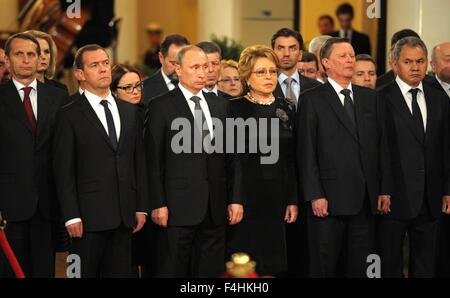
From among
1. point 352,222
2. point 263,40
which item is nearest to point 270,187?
point 352,222

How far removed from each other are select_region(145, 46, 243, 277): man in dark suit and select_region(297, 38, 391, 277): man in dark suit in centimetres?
51

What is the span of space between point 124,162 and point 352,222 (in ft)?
5.01

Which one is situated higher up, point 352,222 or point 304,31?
point 304,31

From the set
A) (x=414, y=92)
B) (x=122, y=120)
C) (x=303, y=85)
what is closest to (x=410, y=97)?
(x=414, y=92)

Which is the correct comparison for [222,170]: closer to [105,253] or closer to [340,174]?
[340,174]

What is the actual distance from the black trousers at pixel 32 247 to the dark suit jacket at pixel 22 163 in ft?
0.27

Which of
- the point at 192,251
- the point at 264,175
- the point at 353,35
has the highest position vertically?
the point at 353,35

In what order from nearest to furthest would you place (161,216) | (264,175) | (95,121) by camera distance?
1. (95,121)
2. (161,216)
3. (264,175)

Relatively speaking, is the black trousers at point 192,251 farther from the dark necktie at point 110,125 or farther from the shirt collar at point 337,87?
the shirt collar at point 337,87

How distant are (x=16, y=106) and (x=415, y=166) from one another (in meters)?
2.60

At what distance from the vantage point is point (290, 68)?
7594 millimetres

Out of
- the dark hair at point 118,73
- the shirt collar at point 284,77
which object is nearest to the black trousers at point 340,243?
the shirt collar at point 284,77

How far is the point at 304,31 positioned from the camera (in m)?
15.1
